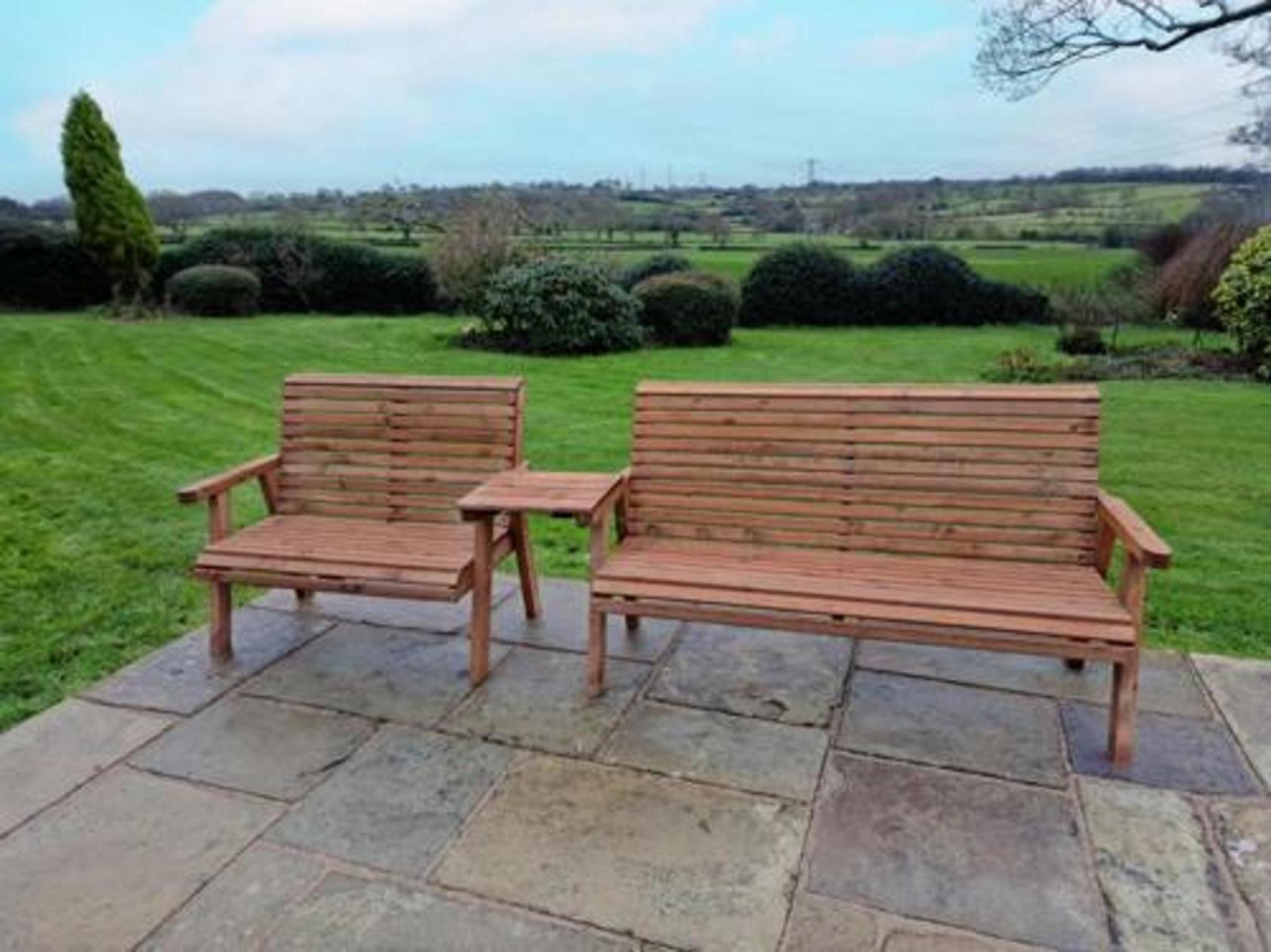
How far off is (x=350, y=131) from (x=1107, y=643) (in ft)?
78.0

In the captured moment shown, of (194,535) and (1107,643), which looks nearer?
(1107,643)

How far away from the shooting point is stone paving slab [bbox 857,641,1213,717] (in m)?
3.35

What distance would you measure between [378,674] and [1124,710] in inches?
103

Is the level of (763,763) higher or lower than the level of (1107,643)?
lower

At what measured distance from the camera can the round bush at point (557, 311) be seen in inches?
499

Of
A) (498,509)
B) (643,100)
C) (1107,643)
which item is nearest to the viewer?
(1107,643)

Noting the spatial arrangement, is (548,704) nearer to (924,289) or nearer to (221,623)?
(221,623)

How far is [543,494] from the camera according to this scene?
3.46 m

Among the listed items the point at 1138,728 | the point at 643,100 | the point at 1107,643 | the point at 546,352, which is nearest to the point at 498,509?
the point at 1107,643

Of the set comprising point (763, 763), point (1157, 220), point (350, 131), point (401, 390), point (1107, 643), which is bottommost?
point (763, 763)

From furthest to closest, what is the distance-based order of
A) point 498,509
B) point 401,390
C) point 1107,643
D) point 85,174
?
point 85,174 < point 401,390 < point 498,509 < point 1107,643

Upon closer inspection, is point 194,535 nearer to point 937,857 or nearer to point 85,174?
point 937,857

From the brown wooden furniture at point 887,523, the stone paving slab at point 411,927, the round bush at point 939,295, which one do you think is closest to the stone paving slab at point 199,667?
the stone paving slab at point 411,927

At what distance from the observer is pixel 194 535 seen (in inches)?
202
